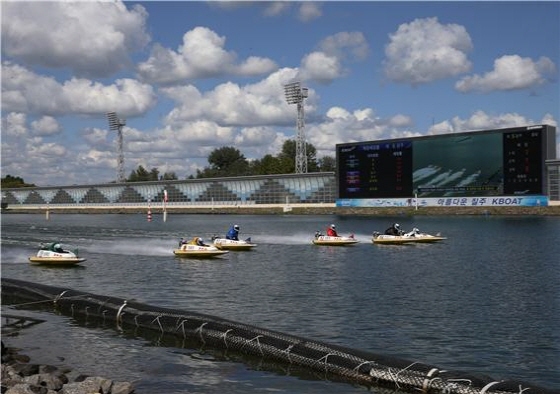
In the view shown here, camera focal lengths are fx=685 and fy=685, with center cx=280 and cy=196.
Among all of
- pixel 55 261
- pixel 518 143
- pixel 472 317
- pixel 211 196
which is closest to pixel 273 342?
pixel 472 317

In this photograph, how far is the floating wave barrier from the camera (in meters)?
17.2

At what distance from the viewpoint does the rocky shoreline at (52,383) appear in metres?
15.9

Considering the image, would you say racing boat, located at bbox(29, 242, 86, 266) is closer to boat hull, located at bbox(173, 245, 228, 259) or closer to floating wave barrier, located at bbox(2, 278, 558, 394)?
boat hull, located at bbox(173, 245, 228, 259)

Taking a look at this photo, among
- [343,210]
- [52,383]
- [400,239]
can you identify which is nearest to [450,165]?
[343,210]

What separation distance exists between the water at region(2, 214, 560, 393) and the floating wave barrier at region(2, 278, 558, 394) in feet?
1.81

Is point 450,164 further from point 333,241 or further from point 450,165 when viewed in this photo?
point 333,241

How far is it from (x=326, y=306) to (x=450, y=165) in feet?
316

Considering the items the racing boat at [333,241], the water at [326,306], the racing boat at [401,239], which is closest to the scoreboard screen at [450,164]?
the racing boat at [401,239]

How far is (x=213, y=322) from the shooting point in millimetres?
23859

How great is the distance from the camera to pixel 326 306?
30562 mm

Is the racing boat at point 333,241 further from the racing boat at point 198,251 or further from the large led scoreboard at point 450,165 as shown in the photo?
the large led scoreboard at point 450,165

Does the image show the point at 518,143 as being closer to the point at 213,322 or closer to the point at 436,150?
the point at 436,150

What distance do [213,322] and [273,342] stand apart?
3.40 metres

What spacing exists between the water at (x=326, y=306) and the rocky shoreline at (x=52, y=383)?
1.80 m
